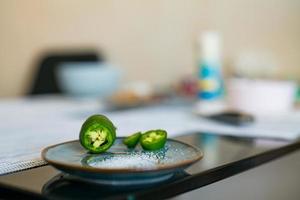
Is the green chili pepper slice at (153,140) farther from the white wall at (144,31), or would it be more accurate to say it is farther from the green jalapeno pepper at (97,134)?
the white wall at (144,31)

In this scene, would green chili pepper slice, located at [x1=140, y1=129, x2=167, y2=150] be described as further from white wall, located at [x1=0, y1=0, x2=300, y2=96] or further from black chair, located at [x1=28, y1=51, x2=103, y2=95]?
black chair, located at [x1=28, y1=51, x2=103, y2=95]

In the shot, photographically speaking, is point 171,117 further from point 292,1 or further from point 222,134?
point 292,1

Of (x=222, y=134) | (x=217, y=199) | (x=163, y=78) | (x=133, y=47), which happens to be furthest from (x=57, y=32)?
(x=217, y=199)

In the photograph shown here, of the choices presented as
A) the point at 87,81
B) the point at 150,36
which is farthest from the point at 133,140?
the point at 150,36

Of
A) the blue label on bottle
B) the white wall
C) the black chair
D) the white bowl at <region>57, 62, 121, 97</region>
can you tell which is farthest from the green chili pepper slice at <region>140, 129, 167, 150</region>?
the black chair

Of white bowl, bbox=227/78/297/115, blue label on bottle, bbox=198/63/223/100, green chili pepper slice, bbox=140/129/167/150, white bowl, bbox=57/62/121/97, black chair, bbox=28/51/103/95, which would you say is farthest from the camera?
black chair, bbox=28/51/103/95

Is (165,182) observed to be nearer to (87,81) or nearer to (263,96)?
(263,96)
